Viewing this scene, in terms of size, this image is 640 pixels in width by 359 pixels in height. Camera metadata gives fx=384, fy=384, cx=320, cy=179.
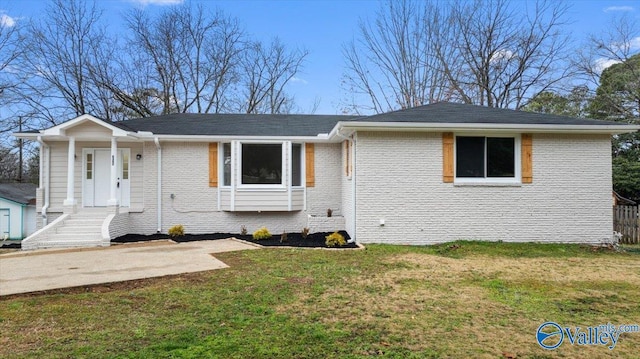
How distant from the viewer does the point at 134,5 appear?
75.9 ft

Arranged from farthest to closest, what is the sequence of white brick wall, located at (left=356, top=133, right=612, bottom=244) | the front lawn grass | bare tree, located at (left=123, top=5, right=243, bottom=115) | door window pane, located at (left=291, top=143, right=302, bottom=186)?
bare tree, located at (left=123, top=5, right=243, bottom=115) < door window pane, located at (left=291, top=143, right=302, bottom=186) < white brick wall, located at (left=356, top=133, right=612, bottom=244) < the front lawn grass

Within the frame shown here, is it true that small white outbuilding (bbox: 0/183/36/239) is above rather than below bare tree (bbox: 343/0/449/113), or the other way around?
below

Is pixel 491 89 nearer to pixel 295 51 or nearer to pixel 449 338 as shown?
pixel 295 51

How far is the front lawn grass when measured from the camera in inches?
132

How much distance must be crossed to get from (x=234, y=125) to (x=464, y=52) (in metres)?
16.4

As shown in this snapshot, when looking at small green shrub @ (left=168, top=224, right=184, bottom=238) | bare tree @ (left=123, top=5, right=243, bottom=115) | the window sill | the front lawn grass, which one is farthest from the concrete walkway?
bare tree @ (left=123, top=5, right=243, bottom=115)

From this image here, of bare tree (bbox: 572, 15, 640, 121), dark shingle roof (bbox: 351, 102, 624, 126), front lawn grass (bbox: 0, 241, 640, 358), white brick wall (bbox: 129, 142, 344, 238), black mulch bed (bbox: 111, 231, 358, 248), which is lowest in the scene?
black mulch bed (bbox: 111, 231, 358, 248)

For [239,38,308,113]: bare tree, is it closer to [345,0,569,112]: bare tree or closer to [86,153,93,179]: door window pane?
[345,0,569,112]: bare tree

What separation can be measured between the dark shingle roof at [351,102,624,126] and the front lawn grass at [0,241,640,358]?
3.63m

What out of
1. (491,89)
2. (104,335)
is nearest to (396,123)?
(104,335)

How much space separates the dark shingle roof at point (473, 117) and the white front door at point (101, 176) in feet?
24.1

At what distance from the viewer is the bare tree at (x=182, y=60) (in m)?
22.9

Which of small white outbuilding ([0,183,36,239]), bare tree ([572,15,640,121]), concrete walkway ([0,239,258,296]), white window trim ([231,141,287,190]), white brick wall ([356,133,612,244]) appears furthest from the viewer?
bare tree ([572,15,640,121])

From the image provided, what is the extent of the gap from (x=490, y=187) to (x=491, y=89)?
1527cm
